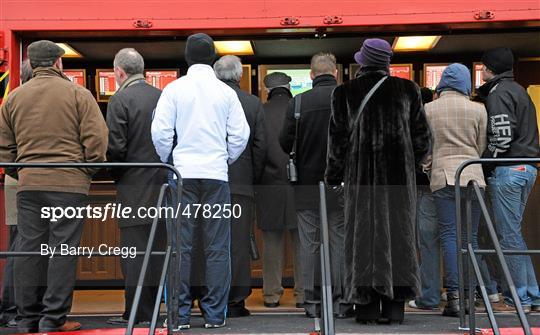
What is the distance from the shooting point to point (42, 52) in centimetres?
543

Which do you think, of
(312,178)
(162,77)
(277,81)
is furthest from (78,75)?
(312,178)

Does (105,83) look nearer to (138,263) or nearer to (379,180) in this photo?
(138,263)

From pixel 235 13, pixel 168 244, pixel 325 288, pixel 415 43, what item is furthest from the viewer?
pixel 415 43

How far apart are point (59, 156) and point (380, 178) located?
205 centimetres

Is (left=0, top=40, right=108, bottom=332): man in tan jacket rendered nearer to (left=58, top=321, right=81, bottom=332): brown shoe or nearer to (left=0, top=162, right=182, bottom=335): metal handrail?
(left=58, top=321, right=81, bottom=332): brown shoe

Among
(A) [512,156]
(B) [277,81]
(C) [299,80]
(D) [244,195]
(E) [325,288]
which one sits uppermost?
(C) [299,80]

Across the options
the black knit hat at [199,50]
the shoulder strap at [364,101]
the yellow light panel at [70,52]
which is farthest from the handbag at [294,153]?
the yellow light panel at [70,52]

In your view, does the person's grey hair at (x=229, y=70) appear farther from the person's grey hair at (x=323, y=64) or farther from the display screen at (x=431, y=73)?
the display screen at (x=431, y=73)

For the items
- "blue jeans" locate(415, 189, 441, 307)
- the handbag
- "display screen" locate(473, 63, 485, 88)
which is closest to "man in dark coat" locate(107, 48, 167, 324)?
the handbag

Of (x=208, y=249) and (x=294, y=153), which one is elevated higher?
(x=294, y=153)

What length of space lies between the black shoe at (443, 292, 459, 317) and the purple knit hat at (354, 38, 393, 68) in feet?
5.60

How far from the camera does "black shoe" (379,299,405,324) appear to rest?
543 centimetres

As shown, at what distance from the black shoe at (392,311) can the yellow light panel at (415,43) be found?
251 centimetres

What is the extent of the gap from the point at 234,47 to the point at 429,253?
272 cm
